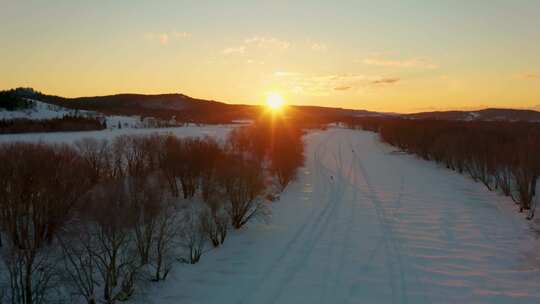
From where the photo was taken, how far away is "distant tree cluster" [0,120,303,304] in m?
11.5

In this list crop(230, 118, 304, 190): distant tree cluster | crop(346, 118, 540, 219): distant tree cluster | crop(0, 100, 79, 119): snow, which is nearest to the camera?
crop(346, 118, 540, 219): distant tree cluster

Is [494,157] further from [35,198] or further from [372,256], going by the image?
[35,198]

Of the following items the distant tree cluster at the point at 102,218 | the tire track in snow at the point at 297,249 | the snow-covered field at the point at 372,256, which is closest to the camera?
the distant tree cluster at the point at 102,218

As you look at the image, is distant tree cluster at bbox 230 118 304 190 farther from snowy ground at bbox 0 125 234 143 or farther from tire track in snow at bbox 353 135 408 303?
tire track in snow at bbox 353 135 408 303

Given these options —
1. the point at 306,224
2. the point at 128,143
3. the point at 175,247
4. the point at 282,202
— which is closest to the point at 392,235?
the point at 306,224

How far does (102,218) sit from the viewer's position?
11133 mm

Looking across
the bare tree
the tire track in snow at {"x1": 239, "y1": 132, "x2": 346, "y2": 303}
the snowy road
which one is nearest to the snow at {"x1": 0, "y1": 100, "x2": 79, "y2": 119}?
the bare tree

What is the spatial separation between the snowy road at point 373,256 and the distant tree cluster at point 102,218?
1264mm

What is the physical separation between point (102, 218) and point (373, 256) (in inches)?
432

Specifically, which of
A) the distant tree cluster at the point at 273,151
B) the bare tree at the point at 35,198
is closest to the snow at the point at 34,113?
the distant tree cluster at the point at 273,151

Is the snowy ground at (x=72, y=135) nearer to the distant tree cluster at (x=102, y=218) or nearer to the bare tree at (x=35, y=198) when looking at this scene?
the distant tree cluster at (x=102, y=218)

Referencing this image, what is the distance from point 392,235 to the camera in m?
18.5

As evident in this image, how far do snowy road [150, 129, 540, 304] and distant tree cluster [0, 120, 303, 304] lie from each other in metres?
1.26

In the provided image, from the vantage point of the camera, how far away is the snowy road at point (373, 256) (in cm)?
1243
